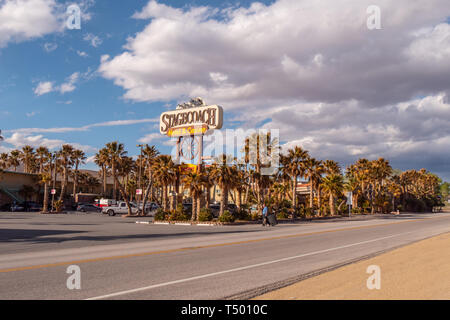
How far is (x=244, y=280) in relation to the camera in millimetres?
8031

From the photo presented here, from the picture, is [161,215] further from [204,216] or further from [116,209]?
[116,209]

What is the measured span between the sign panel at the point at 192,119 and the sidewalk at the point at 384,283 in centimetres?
3320

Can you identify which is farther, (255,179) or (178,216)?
(255,179)

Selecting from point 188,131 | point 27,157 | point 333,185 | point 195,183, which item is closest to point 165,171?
point 195,183

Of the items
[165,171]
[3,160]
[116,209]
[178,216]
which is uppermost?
[3,160]

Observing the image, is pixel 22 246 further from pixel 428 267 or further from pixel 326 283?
pixel 428 267

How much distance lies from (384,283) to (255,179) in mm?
34096

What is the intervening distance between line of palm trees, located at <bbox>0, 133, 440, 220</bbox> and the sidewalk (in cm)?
2551

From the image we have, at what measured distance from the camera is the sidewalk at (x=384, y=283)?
6.55 metres

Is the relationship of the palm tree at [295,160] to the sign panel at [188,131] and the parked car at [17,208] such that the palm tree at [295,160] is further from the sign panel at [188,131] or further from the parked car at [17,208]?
the parked car at [17,208]

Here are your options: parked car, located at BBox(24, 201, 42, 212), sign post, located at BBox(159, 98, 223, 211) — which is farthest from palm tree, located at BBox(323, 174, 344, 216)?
parked car, located at BBox(24, 201, 42, 212)

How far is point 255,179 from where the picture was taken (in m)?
41.6
